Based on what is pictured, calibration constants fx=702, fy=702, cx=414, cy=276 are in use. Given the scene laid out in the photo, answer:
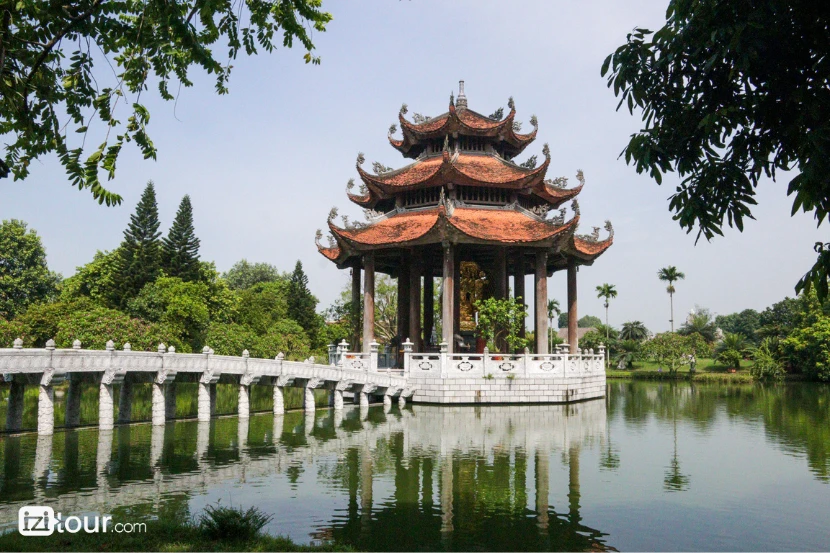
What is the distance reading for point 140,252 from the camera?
180 ft

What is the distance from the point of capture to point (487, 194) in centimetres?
3750

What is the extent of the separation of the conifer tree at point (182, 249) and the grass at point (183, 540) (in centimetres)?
5042

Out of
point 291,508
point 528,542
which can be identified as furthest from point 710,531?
point 291,508

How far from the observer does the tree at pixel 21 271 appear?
54.5m

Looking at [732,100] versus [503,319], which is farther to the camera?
[503,319]

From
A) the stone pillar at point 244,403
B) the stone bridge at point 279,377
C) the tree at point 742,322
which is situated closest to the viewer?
the stone bridge at point 279,377

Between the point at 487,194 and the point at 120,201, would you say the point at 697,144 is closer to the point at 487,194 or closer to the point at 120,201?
the point at 120,201

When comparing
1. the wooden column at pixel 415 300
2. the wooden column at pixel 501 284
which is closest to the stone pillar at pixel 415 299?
the wooden column at pixel 415 300

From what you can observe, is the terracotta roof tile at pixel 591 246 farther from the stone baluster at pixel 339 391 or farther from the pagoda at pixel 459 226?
the stone baluster at pixel 339 391

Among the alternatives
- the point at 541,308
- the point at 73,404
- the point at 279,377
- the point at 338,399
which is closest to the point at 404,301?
the point at 541,308

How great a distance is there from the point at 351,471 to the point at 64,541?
7.81 metres

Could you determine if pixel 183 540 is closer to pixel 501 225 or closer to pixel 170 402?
pixel 170 402

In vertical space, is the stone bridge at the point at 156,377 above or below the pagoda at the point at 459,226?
below

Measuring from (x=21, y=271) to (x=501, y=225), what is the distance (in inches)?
1626
